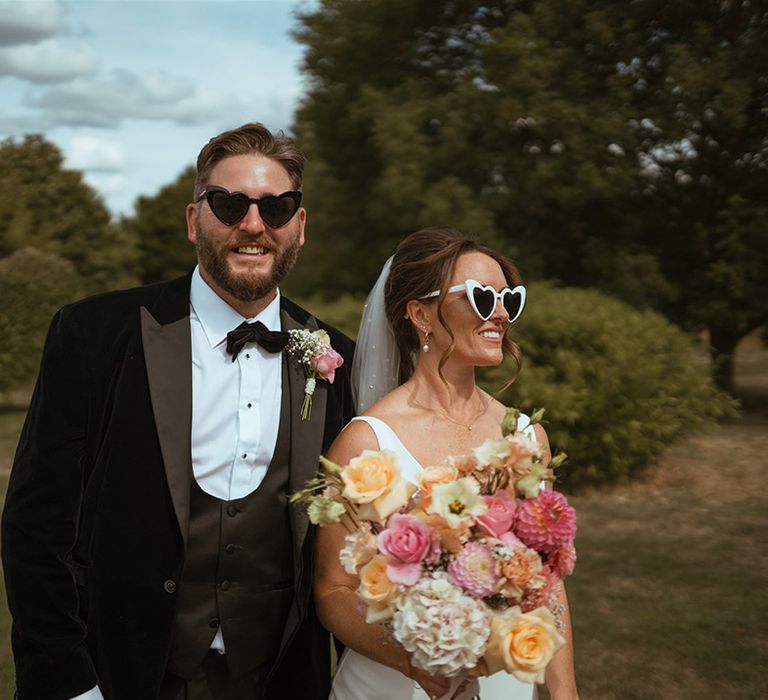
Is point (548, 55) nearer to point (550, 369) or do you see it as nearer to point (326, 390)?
point (550, 369)

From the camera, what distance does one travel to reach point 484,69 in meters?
18.0

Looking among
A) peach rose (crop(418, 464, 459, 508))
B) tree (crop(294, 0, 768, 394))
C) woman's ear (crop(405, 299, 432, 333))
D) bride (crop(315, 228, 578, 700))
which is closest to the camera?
peach rose (crop(418, 464, 459, 508))

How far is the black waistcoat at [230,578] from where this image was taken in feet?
9.45

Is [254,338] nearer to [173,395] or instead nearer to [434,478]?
[173,395]

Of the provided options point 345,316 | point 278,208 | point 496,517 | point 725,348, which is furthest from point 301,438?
point 725,348

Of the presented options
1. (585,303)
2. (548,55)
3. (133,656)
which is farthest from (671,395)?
(133,656)

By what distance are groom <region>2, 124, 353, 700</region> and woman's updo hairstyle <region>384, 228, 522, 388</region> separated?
0.47 meters

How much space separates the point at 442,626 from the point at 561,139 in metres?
16.6

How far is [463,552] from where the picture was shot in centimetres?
234

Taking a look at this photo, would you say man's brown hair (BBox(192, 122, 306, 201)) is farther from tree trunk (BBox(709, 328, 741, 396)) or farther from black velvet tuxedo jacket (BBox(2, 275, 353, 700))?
tree trunk (BBox(709, 328, 741, 396))

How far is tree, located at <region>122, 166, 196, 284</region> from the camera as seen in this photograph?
4884 cm

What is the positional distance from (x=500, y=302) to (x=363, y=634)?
1.15 metres

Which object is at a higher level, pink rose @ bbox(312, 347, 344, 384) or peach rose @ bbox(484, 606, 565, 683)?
pink rose @ bbox(312, 347, 344, 384)

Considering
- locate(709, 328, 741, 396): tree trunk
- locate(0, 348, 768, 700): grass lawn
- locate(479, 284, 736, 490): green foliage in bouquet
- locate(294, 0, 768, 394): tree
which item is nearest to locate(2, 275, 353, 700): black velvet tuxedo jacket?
locate(0, 348, 768, 700): grass lawn
